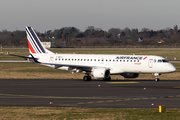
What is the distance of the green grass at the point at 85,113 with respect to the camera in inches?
764

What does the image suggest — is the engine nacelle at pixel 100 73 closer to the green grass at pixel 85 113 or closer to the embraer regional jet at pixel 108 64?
the embraer regional jet at pixel 108 64

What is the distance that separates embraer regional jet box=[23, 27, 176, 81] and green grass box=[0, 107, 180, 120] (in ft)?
74.1

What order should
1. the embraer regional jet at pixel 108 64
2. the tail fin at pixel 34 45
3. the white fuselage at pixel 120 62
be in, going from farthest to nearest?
the tail fin at pixel 34 45 < the embraer regional jet at pixel 108 64 < the white fuselage at pixel 120 62

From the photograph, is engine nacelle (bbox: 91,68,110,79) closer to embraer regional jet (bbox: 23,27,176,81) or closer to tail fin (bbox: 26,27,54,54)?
embraer regional jet (bbox: 23,27,176,81)

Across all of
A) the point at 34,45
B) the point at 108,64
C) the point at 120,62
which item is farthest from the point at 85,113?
the point at 34,45

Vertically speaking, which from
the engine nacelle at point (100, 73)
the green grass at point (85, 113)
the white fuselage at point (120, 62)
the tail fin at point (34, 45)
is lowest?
the green grass at point (85, 113)

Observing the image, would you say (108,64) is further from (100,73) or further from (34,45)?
(34,45)

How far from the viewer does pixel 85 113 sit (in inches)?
821

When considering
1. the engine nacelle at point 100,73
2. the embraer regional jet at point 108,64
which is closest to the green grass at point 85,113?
the engine nacelle at point 100,73

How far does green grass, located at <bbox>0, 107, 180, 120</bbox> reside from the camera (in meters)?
19.4

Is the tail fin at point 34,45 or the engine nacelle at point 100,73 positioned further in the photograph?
the tail fin at point 34,45

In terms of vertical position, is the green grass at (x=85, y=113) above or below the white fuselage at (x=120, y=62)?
below

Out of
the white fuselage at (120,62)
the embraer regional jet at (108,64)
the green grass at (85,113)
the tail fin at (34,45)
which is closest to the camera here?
the green grass at (85,113)

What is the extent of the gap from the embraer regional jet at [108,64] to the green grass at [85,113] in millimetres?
22600
